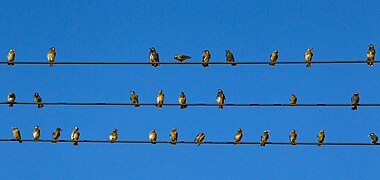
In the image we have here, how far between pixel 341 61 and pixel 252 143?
1.88m

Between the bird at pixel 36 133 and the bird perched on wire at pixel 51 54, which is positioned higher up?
the bird perched on wire at pixel 51 54

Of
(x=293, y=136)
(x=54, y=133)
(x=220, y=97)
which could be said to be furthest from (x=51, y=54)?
(x=293, y=136)

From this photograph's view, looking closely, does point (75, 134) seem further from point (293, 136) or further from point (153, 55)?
point (293, 136)

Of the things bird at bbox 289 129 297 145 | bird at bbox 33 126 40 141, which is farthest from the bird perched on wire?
bird at bbox 289 129 297 145

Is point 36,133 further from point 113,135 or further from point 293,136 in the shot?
point 293,136

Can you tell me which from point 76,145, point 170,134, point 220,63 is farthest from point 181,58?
point 220,63

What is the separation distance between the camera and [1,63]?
62.5 feet

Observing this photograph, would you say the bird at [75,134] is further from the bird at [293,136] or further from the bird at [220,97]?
the bird at [293,136]

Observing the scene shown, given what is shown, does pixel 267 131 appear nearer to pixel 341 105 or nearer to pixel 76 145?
pixel 76 145

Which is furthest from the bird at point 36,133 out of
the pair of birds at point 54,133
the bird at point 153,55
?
the bird at point 153,55

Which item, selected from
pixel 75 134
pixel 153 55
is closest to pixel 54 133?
pixel 75 134

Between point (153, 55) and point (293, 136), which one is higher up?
point (153, 55)

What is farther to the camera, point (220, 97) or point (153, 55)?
point (220, 97)

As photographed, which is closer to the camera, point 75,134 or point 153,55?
point 153,55
